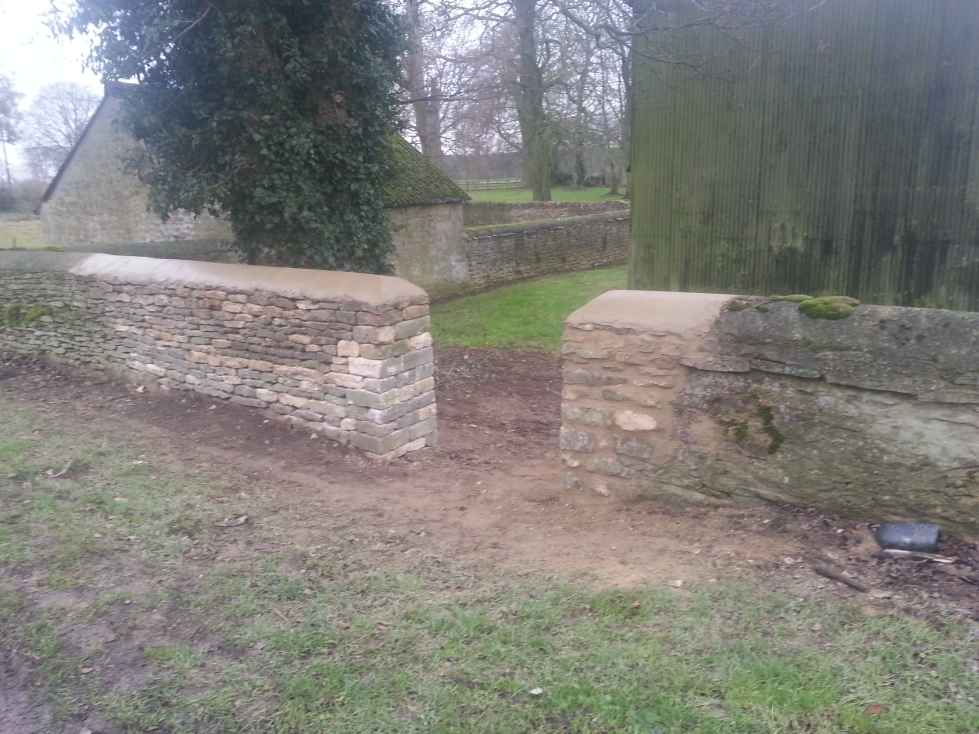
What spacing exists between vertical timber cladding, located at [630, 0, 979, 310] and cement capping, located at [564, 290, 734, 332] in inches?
161

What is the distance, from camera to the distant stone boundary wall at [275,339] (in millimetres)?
6770

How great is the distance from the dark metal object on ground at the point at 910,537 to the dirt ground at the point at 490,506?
79mm

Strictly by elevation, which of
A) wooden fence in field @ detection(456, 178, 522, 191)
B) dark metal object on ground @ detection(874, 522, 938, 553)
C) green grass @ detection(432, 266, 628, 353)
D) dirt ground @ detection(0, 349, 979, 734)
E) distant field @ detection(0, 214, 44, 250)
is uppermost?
wooden fence in field @ detection(456, 178, 522, 191)

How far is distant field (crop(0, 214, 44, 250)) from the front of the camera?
22.7 metres

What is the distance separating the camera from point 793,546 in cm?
418

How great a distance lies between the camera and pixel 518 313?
1470 centimetres

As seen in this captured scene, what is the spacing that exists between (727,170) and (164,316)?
6.72 metres

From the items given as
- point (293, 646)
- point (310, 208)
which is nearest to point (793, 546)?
point (293, 646)

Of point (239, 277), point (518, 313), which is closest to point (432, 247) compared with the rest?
point (518, 313)

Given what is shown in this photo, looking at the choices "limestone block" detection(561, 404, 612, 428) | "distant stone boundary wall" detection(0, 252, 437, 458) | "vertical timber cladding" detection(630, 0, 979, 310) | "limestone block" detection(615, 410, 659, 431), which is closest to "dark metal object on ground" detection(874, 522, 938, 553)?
"limestone block" detection(615, 410, 659, 431)

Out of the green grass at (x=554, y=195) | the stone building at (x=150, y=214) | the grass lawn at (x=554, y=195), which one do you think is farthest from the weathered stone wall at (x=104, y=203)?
the grass lawn at (x=554, y=195)

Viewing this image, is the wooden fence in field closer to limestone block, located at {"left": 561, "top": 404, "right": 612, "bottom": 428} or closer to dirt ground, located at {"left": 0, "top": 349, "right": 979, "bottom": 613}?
dirt ground, located at {"left": 0, "top": 349, "right": 979, "bottom": 613}

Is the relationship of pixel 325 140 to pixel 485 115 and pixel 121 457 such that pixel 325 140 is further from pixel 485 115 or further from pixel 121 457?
pixel 485 115

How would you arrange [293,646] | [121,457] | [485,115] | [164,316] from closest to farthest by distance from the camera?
[293,646]
[121,457]
[164,316]
[485,115]
